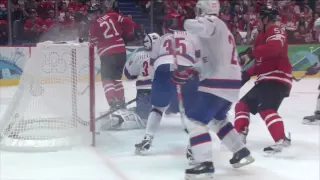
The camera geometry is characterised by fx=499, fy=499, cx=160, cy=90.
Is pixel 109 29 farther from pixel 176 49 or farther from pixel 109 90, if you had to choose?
pixel 176 49

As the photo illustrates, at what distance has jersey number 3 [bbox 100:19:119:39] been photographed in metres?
3.85

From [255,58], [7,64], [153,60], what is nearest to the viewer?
[255,58]

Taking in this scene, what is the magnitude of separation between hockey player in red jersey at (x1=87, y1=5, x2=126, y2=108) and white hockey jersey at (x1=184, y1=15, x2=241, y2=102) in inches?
59.6

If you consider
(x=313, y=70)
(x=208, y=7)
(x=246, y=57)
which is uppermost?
(x=208, y=7)

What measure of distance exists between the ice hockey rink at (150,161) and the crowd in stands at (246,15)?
68cm

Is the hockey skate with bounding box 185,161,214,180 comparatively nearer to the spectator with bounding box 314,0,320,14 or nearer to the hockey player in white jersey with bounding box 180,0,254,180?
the hockey player in white jersey with bounding box 180,0,254,180

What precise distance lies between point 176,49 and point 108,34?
4.60 ft

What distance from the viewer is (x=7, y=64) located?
5.41 metres

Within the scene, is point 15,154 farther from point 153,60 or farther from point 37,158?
point 153,60

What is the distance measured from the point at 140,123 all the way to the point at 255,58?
1110mm

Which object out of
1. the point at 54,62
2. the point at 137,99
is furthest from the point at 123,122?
the point at 54,62

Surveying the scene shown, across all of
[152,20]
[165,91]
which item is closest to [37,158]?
[165,91]

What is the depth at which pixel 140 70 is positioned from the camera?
3.55m

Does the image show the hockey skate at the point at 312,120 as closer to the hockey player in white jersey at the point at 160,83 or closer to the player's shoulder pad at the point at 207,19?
the hockey player in white jersey at the point at 160,83
